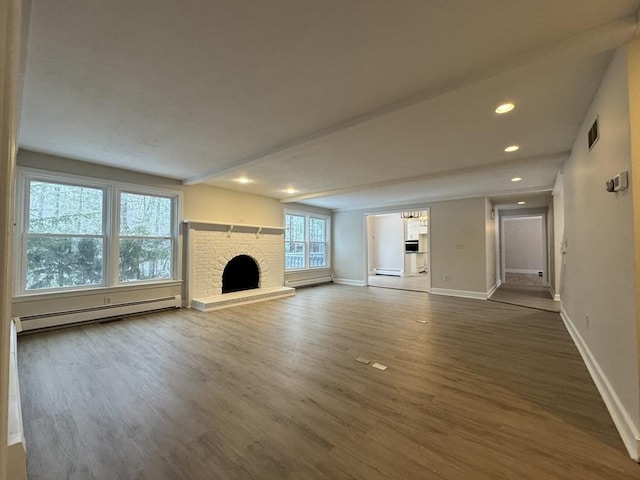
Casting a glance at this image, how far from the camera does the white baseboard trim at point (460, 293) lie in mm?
6148

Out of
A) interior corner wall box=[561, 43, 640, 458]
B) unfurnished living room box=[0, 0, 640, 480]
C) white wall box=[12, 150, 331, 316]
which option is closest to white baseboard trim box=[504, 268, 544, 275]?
unfurnished living room box=[0, 0, 640, 480]

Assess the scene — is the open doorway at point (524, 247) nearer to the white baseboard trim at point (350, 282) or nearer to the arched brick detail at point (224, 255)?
the white baseboard trim at point (350, 282)

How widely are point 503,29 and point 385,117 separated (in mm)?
1091

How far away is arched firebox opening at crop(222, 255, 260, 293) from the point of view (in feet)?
20.5

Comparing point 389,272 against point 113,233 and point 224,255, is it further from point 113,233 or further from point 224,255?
point 113,233

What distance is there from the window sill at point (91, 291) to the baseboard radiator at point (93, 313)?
217mm

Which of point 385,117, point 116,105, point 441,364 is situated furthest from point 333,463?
point 116,105

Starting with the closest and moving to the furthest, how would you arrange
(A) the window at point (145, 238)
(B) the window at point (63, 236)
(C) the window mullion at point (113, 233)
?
(B) the window at point (63, 236) < (C) the window mullion at point (113, 233) < (A) the window at point (145, 238)

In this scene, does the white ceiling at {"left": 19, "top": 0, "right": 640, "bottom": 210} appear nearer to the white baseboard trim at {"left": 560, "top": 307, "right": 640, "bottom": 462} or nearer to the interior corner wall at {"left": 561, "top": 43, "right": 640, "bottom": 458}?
the interior corner wall at {"left": 561, "top": 43, "right": 640, "bottom": 458}

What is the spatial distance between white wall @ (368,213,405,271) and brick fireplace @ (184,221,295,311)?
5082 millimetres

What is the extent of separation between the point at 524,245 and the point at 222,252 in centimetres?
1087

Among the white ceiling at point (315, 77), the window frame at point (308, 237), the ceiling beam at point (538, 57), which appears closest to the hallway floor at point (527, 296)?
the white ceiling at point (315, 77)

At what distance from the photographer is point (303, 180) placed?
5273 millimetres

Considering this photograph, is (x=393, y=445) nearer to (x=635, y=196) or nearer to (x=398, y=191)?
(x=635, y=196)
